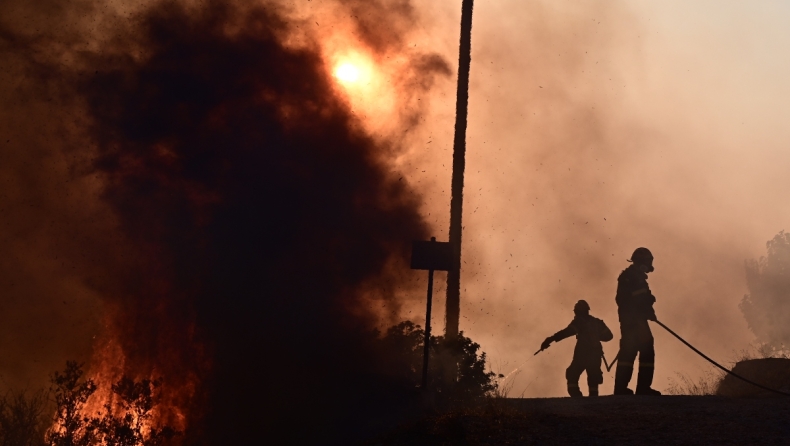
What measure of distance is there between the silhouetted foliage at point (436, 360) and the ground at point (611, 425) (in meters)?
4.01

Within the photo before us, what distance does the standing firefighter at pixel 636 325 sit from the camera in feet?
43.2

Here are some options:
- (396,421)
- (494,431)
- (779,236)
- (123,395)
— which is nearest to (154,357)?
(123,395)

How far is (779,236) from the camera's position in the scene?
61344mm

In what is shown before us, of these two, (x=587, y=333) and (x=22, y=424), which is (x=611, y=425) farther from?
(x=22, y=424)

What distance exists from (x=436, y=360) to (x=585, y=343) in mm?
2869

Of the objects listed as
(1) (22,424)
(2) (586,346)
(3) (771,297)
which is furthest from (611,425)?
(3) (771,297)

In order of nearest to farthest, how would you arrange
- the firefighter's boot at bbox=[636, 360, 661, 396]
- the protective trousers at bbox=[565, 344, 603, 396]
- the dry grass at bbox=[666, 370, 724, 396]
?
the firefighter's boot at bbox=[636, 360, 661, 396] < the dry grass at bbox=[666, 370, 724, 396] < the protective trousers at bbox=[565, 344, 603, 396]

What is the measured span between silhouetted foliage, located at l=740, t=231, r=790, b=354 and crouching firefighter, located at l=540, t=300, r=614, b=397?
4752 cm

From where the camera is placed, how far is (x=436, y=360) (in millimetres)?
15492

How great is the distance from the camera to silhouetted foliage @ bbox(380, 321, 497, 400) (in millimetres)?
15093

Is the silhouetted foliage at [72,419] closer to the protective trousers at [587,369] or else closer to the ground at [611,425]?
the ground at [611,425]

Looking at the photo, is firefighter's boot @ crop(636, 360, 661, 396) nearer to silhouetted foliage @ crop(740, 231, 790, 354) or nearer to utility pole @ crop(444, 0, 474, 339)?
utility pole @ crop(444, 0, 474, 339)

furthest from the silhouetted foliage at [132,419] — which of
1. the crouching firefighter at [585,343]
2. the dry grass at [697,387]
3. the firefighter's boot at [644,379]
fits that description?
the dry grass at [697,387]

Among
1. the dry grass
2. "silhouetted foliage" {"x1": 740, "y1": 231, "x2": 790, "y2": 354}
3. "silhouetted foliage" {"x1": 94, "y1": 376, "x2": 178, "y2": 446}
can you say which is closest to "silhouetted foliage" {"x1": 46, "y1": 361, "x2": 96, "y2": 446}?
"silhouetted foliage" {"x1": 94, "y1": 376, "x2": 178, "y2": 446}
